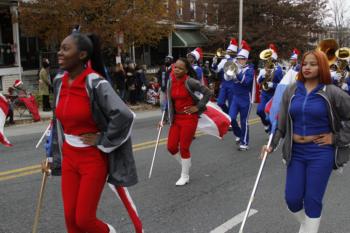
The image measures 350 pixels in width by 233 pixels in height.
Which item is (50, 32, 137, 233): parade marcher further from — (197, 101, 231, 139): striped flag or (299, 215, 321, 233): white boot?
(197, 101, 231, 139): striped flag

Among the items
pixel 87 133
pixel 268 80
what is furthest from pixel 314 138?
pixel 268 80

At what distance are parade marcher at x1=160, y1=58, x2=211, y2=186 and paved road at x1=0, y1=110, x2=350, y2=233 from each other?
1.61 ft

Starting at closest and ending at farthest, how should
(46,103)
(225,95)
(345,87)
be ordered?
(345,87), (225,95), (46,103)

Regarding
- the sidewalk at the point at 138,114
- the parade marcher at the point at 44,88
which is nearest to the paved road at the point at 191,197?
the sidewalk at the point at 138,114

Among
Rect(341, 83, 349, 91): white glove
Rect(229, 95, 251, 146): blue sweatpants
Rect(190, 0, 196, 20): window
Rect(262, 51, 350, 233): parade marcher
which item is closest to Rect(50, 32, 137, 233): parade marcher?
Rect(262, 51, 350, 233): parade marcher

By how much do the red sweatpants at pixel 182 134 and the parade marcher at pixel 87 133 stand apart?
113 inches

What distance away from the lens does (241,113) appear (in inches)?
374

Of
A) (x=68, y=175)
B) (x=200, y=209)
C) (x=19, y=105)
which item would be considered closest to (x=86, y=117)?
(x=68, y=175)

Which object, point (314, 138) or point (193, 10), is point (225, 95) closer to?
point (314, 138)

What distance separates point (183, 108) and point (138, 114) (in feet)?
31.8

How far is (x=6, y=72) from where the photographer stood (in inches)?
766

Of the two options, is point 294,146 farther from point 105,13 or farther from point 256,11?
point 256,11

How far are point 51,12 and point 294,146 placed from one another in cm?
1507

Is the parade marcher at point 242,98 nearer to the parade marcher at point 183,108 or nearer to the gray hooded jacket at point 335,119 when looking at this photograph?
the parade marcher at point 183,108
